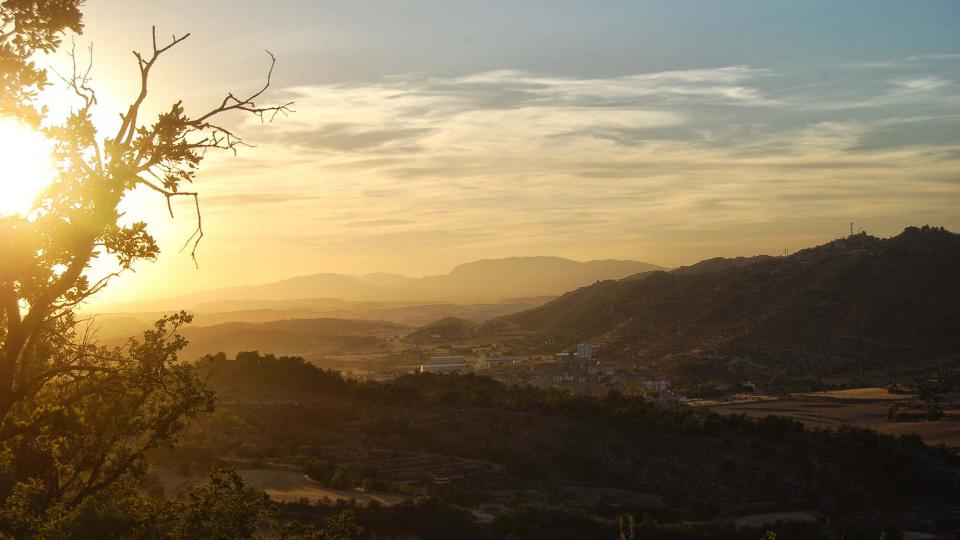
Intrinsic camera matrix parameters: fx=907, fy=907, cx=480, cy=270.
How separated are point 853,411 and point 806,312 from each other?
108ft

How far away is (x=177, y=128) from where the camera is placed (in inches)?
283

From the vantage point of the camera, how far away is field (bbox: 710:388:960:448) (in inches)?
1757

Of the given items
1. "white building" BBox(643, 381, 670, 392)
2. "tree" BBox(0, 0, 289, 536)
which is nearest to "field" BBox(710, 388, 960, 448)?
"white building" BBox(643, 381, 670, 392)

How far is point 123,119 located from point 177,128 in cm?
40

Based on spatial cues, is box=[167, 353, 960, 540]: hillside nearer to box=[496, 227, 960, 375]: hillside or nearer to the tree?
the tree

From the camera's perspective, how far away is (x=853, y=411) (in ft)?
165

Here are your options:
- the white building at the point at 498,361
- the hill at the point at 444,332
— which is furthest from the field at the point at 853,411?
the hill at the point at 444,332

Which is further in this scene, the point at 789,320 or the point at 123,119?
the point at 789,320

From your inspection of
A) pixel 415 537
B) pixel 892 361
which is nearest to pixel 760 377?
pixel 892 361

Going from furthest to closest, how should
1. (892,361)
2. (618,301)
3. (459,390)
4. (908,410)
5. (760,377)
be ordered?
1. (618,301)
2. (892,361)
3. (760,377)
4. (908,410)
5. (459,390)

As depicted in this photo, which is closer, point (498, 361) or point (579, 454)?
point (579, 454)

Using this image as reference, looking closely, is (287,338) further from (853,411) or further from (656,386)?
(853,411)

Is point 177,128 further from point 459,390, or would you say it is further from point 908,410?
point 908,410

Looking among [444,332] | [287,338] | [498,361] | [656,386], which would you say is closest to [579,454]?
[656,386]
